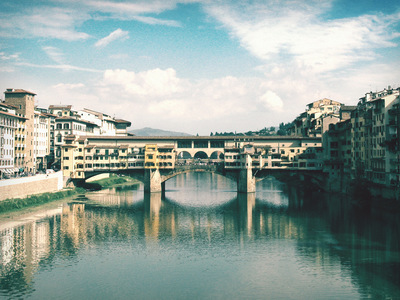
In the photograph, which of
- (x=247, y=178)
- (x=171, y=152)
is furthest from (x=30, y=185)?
(x=247, y=178)

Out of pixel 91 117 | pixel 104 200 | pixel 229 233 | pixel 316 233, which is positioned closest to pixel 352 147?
pixel 316 233

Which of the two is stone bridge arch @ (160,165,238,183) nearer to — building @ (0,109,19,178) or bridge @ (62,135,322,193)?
bridge @ (62,135,322,193)

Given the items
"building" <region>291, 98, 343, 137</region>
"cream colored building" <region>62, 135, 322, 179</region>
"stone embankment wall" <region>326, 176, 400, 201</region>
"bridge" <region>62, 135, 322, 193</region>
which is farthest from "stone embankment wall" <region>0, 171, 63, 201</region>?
"building" <region>291, 98, 343, 137</region>

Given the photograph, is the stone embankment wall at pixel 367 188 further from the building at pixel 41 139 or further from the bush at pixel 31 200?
the building at pixel 41 139

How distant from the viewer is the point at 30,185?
64375mm

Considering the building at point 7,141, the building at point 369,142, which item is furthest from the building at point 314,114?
the building at point 7,141

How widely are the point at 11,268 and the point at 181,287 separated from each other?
14220 mm

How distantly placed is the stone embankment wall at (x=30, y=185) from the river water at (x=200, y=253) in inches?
201

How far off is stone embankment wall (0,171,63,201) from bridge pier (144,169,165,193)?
16.1 m

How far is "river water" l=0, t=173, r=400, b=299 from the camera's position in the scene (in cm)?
2939

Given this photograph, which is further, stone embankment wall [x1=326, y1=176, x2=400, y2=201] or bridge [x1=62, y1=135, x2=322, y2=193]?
bridge [x1=62, y1=135, x2=322, y2=193]

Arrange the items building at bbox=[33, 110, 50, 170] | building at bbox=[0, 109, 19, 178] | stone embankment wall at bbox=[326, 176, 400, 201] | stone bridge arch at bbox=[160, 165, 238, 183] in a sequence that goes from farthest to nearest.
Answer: building at bbox=[33, 110, 50, 170], stone bridge arch at bbox=[160, 165, 238, 183], building at bbox=[0, 109, 19, 178], stone embankment wall at bbox=[326, 176, 400, 201]

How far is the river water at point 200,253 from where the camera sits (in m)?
29.4

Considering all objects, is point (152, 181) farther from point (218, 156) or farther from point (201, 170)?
point (218, 156)
